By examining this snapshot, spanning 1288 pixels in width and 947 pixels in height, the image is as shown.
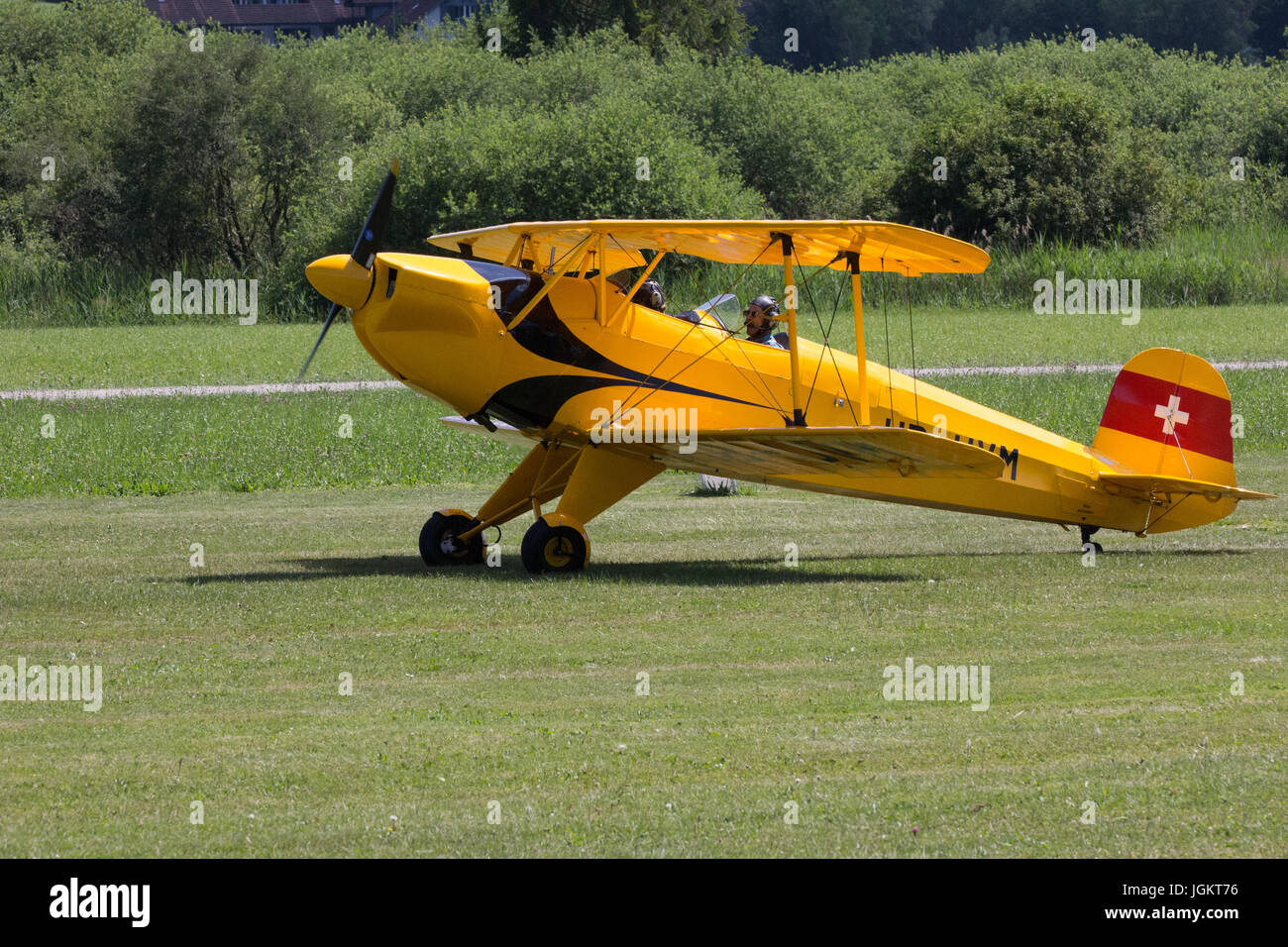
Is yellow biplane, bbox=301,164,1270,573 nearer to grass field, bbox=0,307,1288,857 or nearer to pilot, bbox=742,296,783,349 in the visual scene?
pilot, bbox=742,296,783,349

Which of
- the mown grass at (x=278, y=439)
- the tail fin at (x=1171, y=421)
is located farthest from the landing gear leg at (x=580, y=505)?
the mown grass at (x=278, y=439)

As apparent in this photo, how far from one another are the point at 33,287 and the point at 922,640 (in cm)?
4150

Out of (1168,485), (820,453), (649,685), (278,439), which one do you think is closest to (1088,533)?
(1168,485)

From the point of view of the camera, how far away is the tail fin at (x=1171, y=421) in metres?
14.3

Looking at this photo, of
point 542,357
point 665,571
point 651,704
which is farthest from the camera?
point 665,571

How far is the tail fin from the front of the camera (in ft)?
46.8

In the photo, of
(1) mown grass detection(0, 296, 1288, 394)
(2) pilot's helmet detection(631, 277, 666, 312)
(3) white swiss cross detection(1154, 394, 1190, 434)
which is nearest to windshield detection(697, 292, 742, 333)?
(2) pilot's helmet detection(631, 277, 666, 312)

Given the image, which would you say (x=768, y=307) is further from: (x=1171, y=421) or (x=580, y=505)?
(x=1171, y=421)

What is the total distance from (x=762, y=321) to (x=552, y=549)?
2687 millimetres

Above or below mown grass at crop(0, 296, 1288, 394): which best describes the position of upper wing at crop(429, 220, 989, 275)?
below

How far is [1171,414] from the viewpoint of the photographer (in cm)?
1441

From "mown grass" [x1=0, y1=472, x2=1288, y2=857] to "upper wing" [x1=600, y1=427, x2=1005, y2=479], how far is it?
2.82ft

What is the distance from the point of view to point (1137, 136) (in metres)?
53.6

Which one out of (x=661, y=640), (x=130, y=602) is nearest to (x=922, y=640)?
(x=661, y=640)
